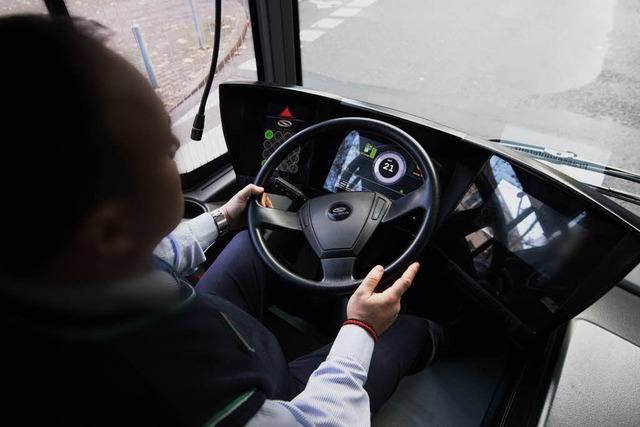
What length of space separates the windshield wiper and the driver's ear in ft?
2.93

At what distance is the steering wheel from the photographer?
88cm

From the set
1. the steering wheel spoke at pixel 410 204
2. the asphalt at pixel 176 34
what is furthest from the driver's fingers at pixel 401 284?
the asphalt at pixel 176 34

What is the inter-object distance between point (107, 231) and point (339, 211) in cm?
64

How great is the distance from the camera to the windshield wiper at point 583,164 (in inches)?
37.5

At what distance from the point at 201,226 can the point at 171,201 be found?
62 centimetres

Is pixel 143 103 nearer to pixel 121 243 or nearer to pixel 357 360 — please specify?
pixel 121 243

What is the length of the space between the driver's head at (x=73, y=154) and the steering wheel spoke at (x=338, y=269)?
487 millimetres

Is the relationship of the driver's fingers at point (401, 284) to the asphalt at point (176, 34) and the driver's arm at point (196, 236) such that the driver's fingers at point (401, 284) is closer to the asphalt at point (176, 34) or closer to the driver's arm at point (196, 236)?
the driver's arm at point (196, 236)

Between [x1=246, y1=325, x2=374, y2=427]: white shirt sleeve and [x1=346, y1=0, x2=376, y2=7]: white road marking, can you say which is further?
[x1=346, y1=0, x2=376, y2=7]: white road marking

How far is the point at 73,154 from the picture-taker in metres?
0.39

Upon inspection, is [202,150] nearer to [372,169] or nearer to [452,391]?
[372,169]

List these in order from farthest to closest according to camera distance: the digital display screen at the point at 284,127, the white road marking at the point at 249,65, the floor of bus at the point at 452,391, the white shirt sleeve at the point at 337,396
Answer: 1. the white road marking at the point at 249,65
2. the digital display screen at the point at 284,127
3. the floor of bus at the point at 452,391
4. the white shirt sleeve at the point at 337,396

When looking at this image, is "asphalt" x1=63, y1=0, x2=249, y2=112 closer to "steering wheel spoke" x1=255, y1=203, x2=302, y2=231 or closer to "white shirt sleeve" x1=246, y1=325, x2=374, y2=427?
"steering wheel spoke" x1=255, y1=203, x2=302, y2=231

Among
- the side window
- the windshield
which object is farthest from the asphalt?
the windshield
